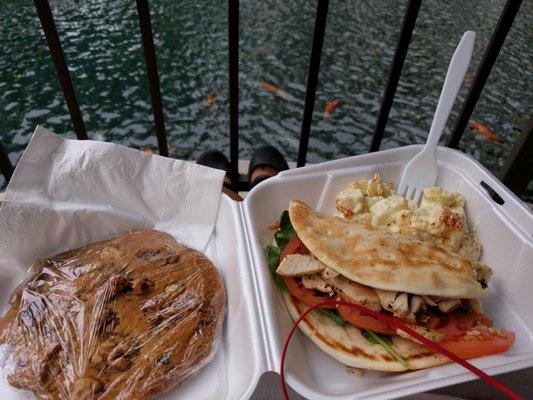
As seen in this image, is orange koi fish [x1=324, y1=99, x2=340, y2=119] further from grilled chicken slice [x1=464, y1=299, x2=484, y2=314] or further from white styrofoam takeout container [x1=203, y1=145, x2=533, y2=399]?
grilled chicken slice [x1=464, y1=299, x2=484, y2=314]

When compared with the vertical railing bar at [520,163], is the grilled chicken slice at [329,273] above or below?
above

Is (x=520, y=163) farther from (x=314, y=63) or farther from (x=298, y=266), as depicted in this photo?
(x=298, y=266)

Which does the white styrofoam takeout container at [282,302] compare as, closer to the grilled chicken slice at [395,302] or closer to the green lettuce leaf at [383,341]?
the green lettuce leaf at [383,341]

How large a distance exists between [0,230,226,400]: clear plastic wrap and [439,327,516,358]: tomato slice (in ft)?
2.08

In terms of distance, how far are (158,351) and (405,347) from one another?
2.11 ft

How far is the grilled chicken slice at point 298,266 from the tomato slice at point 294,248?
3.1 inches

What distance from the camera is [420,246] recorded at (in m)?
1.18

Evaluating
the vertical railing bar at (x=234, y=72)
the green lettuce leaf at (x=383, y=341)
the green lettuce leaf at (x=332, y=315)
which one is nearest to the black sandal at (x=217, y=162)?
the vertical railing bar at (x=234, y=72)

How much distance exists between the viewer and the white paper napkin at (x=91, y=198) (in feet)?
4.34

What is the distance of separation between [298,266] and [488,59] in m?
1.35

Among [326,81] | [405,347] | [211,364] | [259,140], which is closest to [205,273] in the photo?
[211,364]

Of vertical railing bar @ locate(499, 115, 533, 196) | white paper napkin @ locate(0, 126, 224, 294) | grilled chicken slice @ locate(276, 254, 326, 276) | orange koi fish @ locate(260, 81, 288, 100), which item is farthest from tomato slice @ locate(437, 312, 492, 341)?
orange koi fish @ locate(260, 81, 288, 100)

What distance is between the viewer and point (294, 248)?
4.25 ft

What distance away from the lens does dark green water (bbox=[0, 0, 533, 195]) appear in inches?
147
